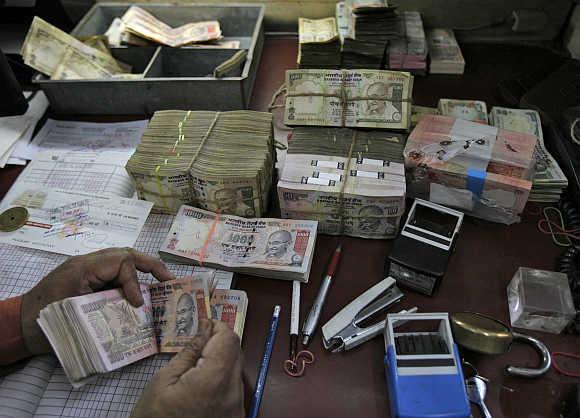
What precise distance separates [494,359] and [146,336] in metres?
0.76

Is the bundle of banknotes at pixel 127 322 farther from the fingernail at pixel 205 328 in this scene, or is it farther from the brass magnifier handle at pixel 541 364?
the brass magnifier handle at pixel 541 364

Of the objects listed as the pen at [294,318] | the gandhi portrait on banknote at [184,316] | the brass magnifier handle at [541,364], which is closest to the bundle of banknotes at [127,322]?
the gandhi portrait on banknote at [184,316]

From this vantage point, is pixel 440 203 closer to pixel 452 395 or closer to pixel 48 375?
pixel 452 395

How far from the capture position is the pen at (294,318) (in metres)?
0.96

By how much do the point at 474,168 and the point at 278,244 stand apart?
549 mm

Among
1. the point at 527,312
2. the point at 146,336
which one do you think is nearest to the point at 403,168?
the point at 527,312

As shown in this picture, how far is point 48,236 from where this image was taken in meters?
1.22

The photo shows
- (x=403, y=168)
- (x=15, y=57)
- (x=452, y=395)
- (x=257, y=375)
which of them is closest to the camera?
(x=452, y=395)

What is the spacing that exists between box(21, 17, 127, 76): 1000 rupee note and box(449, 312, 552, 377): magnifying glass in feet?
5.00

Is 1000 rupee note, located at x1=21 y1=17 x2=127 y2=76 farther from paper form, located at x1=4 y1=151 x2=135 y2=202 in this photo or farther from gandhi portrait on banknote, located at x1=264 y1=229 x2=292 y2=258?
gandhi portrait on banknote, located at x1=264 y1=229 x2=292 y2=258

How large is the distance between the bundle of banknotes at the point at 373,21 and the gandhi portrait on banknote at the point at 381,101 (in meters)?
0.41

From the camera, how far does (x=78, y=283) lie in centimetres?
96

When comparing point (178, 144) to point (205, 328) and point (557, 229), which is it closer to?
point (205, 328)

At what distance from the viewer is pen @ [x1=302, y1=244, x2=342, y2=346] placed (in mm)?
972
